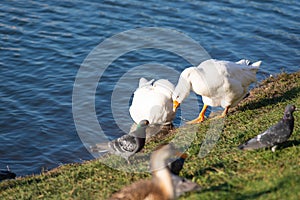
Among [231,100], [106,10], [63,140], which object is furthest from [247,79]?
[106,10]

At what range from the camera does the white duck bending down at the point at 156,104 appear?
40.7 feet

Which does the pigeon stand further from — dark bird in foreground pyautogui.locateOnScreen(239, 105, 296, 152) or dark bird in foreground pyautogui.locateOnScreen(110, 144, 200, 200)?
dark bird in foreground pyautogui.locateOnScreen(239, 105, 296, 152)

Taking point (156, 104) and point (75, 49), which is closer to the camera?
point (156, 104)

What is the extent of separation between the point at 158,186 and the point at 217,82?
5117mm

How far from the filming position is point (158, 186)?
21.3 feet

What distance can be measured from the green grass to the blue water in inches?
107

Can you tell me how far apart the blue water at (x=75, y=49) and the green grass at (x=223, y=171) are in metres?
2.72

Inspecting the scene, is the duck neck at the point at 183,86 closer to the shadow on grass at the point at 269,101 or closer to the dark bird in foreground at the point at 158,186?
the shadow on grass at the point at 269,101

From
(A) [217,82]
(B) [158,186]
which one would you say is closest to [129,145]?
(A) [217,82]

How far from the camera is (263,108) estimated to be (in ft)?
38.7

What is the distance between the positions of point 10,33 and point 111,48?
3231 mm

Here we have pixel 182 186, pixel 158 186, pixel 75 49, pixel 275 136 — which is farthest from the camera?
pixel 75 49

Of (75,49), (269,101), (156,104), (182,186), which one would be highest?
(75,49)

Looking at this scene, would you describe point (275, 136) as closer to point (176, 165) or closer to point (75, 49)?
point (176, 165)
